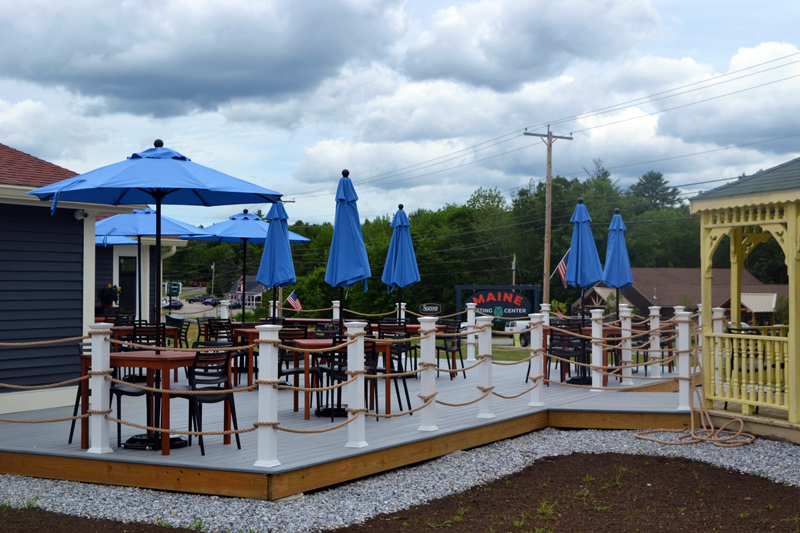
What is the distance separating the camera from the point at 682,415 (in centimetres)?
875

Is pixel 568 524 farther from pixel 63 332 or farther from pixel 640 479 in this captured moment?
pixel 63 332

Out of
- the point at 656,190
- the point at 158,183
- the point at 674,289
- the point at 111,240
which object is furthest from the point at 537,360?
the point at 656,190

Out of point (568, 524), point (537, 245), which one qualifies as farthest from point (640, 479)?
point (537, 245)

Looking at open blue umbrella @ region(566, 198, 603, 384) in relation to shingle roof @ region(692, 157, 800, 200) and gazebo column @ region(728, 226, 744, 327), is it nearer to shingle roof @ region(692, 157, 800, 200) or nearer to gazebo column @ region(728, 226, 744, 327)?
gazebo column @ region(728, 226, 744, 327)

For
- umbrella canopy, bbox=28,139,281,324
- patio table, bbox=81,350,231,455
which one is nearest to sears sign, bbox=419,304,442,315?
umbrella canopy, bbox=28,139,281,324

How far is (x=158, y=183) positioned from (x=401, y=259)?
6835 millimetres

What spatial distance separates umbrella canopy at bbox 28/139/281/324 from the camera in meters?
6.09

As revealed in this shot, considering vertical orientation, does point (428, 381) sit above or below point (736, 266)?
below

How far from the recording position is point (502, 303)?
22.0 metres

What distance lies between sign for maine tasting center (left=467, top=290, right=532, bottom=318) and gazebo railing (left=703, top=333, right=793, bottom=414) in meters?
12.6

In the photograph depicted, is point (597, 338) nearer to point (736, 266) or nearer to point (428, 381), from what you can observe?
point (736, 266)

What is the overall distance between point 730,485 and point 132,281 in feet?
56.8

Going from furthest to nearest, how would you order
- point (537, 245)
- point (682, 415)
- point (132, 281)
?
point (537, 245)
point (132, 281)
point (682, 415)

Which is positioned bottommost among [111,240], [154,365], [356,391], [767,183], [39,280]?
[356,391]
